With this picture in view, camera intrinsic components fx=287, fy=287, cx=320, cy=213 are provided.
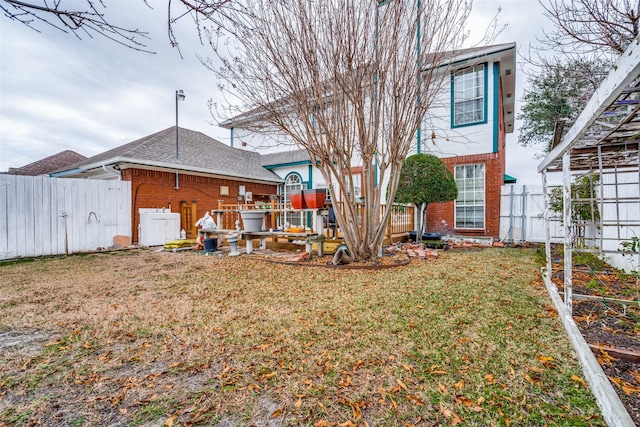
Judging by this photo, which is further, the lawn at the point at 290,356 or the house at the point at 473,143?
the house at the point at 473,143

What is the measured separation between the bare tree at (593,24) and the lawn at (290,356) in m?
3.93

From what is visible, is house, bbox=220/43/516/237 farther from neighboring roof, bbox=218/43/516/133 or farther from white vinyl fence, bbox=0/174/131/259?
white vinyl fence, bbox=0/174/131/259

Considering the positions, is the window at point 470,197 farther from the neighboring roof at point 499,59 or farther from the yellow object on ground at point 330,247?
the yellow object on ground at point 330,247

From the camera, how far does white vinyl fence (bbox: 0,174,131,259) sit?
22.1 ft

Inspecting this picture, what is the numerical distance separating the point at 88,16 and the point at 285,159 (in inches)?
490

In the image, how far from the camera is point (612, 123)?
6.45 feet

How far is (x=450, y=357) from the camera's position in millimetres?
2080

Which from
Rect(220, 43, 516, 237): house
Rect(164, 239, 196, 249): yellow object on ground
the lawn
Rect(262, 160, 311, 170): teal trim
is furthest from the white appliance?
Rect(262, 160, 311, 170): teal trim

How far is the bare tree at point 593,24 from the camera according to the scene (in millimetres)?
4113

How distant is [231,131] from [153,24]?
1410cm

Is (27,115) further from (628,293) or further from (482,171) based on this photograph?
(482,171)

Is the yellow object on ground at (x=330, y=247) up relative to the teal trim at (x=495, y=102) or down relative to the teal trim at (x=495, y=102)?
down

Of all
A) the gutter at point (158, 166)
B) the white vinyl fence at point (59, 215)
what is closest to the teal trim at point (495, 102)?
the gutter at point (158, 166)

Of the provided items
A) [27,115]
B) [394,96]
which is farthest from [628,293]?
[27,115]
